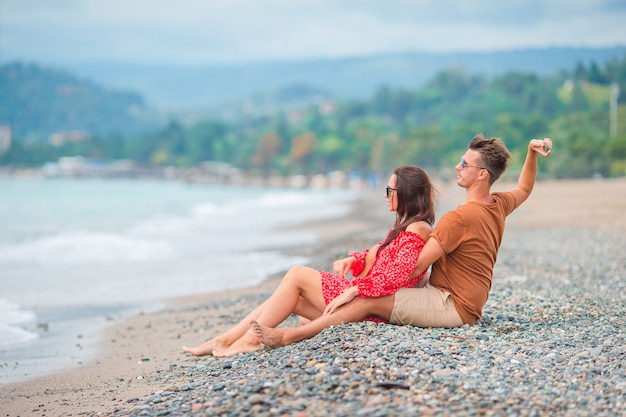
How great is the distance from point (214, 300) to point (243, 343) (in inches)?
159

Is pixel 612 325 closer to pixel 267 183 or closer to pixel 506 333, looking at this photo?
pixel 506 333

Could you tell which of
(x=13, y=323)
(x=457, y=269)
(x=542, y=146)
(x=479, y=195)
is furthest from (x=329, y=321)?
(x=13, y=323)

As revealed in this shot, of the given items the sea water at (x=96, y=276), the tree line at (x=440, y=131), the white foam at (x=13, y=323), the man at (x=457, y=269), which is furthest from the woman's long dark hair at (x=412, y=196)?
the tree line at (x=440, y=131)

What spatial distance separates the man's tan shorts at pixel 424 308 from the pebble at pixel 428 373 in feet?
0.32

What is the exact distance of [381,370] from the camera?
4.52 metres

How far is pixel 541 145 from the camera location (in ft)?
18.6

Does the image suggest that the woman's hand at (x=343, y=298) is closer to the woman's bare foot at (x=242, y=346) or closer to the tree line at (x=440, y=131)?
the woman's bare foot at (x=242, y=346)

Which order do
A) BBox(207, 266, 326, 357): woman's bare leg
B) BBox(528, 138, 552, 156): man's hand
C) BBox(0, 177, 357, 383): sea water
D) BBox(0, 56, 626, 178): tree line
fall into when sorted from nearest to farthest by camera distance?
BBox(528, 138, 552, 156): man's hand → BBox(207, 266, 326, 357): woman's bare leg → BBox(0, 177, 357, 383): sea water → BBox(0, 56, 626, 178): tree line

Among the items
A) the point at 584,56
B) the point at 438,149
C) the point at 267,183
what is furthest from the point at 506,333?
the point at 584,56

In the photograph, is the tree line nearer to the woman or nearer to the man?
the man

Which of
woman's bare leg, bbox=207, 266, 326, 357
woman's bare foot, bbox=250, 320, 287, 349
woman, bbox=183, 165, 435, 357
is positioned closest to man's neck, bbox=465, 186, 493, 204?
woman, bbox=183, 165, 435, 357

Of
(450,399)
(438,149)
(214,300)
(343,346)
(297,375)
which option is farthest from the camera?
(438,149)

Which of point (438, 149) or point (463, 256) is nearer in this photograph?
point (463, 256)

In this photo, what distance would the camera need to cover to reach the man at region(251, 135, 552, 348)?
18.0ft
